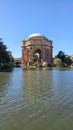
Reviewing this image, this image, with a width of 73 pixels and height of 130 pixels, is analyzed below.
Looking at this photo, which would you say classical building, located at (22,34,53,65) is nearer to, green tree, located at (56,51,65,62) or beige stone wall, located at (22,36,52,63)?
beige stone wall, located at (22,36,52,63)

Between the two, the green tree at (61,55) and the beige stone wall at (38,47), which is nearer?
the green tree at (61,55)

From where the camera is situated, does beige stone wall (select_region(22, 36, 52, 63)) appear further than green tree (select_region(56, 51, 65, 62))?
Yes

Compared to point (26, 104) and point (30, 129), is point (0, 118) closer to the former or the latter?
point (30, 129)

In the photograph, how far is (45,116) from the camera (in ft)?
37.3

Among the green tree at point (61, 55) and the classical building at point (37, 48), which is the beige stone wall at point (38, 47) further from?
the green tree at point (61, 55)

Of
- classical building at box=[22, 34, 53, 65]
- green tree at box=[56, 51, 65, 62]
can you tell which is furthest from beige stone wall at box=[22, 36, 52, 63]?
green tree at box=[56, 51, 65, 62]

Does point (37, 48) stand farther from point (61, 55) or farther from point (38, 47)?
point (61, 55)

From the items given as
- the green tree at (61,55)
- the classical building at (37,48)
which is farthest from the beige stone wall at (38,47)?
the green tree at (61,55)

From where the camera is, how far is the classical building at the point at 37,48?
13850 cm

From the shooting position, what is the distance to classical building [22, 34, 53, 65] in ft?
454

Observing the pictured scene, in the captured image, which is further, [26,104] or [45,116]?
[26,104]

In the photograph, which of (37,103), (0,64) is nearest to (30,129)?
(37,103)

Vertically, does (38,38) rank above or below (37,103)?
above

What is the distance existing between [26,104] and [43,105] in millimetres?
1004
